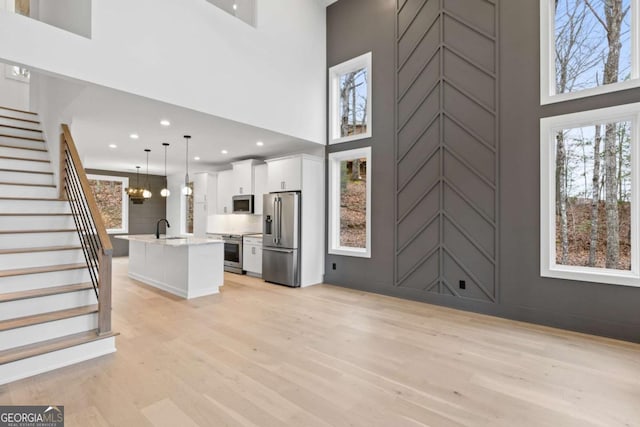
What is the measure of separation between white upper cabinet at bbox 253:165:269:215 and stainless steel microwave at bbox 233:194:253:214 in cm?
9

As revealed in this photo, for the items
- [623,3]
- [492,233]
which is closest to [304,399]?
[492,233]

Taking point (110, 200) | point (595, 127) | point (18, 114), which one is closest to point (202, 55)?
point (18, 114)

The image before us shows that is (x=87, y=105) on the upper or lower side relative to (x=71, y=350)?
upper

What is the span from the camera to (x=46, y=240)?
3416 millimetres

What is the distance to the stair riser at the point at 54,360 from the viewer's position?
2350mm

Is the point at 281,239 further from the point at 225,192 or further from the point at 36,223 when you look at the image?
the point at 36,223

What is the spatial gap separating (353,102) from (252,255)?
12.1 ft

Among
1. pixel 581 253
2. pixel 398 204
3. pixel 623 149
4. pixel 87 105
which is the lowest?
pixel 581 253

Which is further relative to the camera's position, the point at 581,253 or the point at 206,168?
the point at 206,168

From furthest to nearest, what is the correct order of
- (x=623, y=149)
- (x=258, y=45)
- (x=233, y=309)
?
(x=258, y=45)
(x=233, y=309)
(x=623, y=149)

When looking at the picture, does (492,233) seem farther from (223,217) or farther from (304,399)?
(223,217)

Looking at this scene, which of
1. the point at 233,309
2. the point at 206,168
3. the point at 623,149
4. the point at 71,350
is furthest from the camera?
the point at 206,168

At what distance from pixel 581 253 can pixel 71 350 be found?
5.23 meters

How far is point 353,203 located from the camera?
18.7 feet
